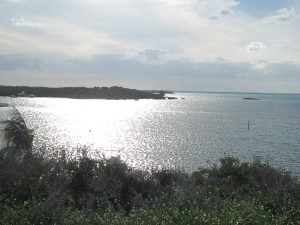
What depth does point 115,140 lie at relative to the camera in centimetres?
5691

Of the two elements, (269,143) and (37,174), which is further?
(269,143)

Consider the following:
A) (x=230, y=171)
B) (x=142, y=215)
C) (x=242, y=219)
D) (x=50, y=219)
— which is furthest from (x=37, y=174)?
(x=230, y=171)

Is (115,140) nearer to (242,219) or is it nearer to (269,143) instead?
(269,143)

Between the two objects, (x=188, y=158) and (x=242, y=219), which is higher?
(x=242, y=219)

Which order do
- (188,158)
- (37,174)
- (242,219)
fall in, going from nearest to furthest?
(242,219)
(37,174)
(188,158)

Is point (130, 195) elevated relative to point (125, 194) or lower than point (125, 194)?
elevated

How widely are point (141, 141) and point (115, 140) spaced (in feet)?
17.2

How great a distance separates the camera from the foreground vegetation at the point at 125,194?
36.0 ft

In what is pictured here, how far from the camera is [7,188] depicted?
1443 cm

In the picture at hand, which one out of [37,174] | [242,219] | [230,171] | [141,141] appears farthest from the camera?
[141,141]

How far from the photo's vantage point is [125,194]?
18.1 m

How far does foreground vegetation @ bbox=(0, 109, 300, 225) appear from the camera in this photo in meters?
11.0

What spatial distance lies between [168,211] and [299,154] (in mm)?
33566

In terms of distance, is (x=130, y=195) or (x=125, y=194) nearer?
(x=130, y=195)
